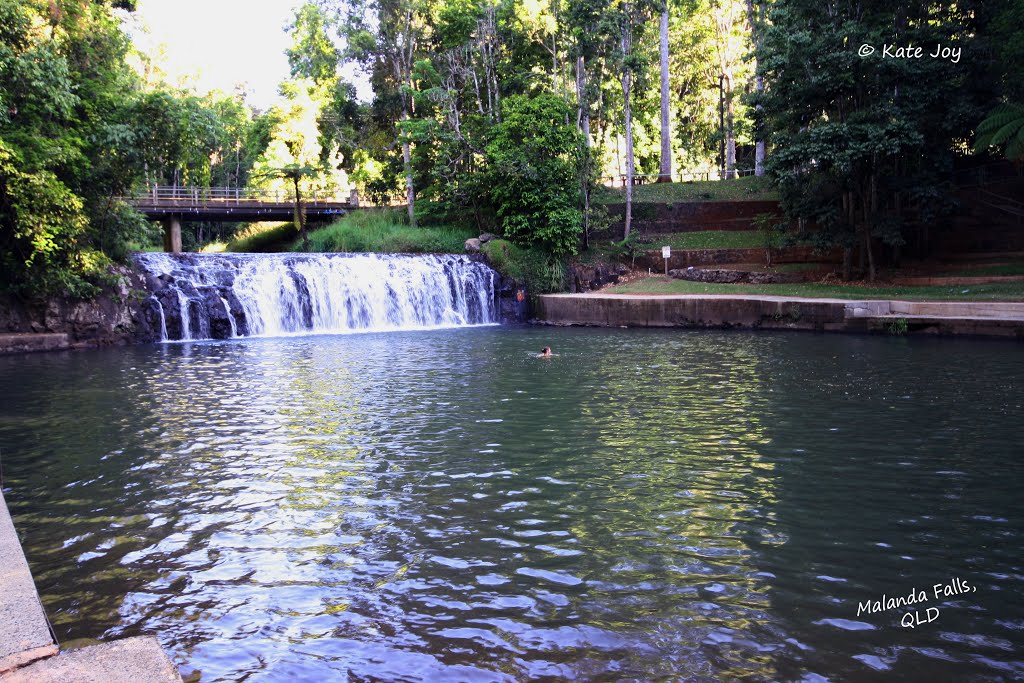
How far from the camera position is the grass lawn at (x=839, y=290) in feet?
65.3

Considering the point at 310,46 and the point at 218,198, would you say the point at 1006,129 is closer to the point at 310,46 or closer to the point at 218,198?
the point at 218,198

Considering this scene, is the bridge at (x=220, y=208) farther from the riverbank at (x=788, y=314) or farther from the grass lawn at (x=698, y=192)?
the riverbank at (x=788, y=314)

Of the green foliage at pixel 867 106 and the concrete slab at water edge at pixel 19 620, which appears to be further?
the green foliage at pixel 867 106

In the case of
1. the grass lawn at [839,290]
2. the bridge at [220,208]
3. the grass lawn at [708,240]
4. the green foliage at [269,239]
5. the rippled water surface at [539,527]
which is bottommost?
the rippled water surface at [539,527]

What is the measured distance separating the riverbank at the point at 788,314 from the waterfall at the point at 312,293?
3215mm

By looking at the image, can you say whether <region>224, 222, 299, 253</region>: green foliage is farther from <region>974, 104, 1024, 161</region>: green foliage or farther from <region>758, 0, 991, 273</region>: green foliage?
<region>974, 104, 1024, 161</region>: green foliage

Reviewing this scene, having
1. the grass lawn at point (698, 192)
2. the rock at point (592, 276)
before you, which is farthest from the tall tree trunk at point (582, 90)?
the rock at point (592, 276)

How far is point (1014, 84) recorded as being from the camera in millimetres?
21203

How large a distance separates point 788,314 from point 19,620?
1924 cm

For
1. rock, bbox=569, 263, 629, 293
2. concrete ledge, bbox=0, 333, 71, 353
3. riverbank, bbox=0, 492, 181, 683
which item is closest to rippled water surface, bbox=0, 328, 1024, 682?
riverbank, bbox=0, 492, 181, 683

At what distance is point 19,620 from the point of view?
11.6ft

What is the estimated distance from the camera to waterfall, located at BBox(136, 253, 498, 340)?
21953 millimetres

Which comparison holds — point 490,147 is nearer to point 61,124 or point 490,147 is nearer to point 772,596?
point 61,124

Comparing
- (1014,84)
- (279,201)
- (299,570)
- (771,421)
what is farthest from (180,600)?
(279,201)
